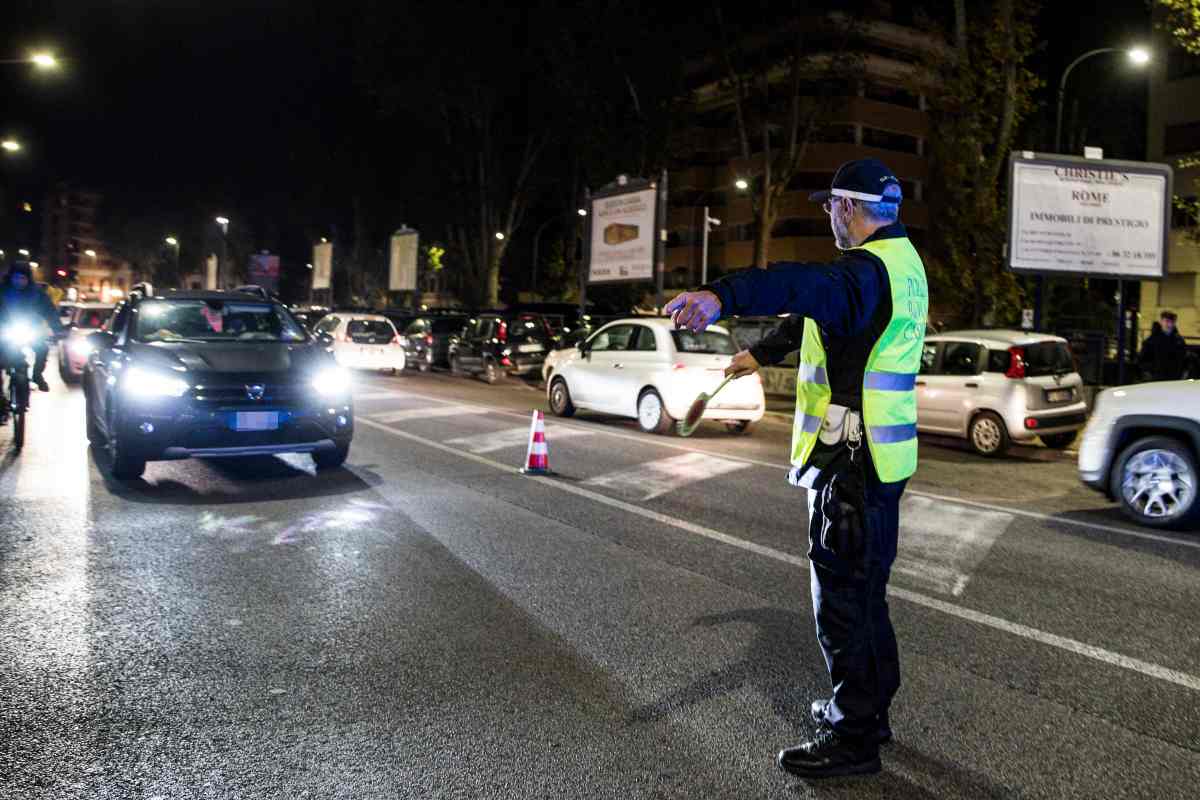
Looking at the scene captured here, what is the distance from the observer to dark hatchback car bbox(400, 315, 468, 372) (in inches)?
1212

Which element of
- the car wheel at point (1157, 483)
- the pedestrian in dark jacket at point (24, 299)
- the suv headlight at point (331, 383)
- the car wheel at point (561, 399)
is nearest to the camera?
the car wheel at point (1157, 483)

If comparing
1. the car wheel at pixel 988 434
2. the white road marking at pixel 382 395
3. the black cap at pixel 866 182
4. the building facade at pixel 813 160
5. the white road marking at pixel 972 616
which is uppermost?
the building facade at pixel 813 160

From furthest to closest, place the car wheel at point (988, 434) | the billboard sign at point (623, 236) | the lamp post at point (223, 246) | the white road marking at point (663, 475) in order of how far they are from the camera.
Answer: the lamp post at point (223, 246)
the billboard sign at point (623, 236)
the car wheel at point (988, 434)
the white road marking at point (663, 475)

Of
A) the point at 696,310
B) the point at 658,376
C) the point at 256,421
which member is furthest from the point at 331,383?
the point at 696,310

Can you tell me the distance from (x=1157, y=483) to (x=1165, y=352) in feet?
43.1

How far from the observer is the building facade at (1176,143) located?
126 feet

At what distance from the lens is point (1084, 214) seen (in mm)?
18766

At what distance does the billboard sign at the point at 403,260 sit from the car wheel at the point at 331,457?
36.2 m

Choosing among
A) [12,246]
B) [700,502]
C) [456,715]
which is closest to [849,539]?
[456,715]

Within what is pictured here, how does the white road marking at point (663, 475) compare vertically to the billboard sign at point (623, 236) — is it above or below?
A: below

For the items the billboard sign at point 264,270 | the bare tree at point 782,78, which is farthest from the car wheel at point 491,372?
the billboard sign at point 264,270

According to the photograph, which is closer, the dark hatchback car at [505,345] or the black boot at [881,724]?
the black boot at [881,724]

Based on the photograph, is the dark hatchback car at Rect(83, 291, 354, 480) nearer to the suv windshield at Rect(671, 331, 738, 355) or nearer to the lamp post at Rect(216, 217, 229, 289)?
the suv windshield at Rect(671, 331, 738, 355)

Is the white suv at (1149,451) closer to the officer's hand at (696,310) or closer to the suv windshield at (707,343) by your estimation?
the suv windshield at (707,343)
